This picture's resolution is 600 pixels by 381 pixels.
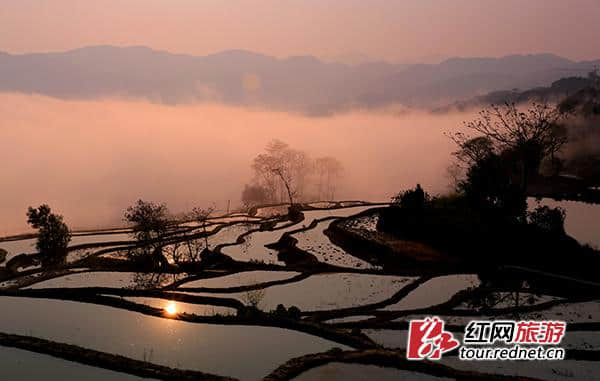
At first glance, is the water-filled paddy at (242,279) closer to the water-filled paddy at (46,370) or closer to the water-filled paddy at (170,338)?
the water-filled paddy at (170,338)

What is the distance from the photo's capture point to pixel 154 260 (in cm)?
3506

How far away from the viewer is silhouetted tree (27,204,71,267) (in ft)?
125

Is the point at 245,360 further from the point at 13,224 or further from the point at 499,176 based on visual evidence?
the point at 13,224

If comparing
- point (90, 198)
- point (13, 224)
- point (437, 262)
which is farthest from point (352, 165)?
point (437, 262)

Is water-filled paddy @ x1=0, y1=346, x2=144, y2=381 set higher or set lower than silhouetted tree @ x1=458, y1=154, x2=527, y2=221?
lower

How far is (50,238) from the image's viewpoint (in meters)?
38.5

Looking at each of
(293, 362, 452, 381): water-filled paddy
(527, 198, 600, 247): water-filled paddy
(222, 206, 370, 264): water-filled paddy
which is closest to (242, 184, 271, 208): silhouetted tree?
(222, 206, 370, 264): water-filled paddy

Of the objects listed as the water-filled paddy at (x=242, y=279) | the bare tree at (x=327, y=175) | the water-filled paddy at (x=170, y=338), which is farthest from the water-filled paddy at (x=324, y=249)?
the bare tree at (x=327, y=175)

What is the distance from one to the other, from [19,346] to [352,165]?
469 ft

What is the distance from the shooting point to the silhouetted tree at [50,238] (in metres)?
38.0

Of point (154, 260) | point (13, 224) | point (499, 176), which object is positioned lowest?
point (13, 224)

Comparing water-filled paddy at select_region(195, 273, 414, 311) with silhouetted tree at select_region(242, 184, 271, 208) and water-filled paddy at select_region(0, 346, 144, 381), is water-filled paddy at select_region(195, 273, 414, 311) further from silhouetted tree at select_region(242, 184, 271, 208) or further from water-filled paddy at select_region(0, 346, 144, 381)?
silhouetted tree at select_region(242, 184, 271, 208)

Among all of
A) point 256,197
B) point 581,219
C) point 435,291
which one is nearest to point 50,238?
point 435,291

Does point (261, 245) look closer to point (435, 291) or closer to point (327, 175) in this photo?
point (435, 291)
